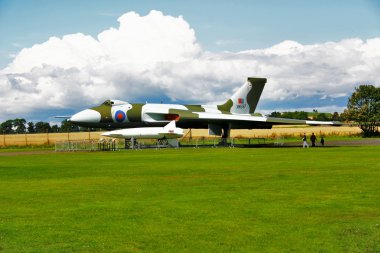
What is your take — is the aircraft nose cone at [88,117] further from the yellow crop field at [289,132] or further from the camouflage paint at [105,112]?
the yellow crop field at [289,132]

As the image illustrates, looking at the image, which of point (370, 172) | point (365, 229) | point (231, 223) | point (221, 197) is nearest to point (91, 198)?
point (221, 197)

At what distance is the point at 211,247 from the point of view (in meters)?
8.73

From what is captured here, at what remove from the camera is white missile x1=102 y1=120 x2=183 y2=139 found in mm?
48875

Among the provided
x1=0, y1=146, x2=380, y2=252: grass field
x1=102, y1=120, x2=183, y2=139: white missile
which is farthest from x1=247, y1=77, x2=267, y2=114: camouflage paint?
x1=0, y1=146, x2=380, y2=252: grass field

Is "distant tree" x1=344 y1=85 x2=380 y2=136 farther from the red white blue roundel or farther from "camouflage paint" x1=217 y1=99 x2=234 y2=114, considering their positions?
the red white blue roundel

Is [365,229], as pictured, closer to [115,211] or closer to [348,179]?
[115,211]

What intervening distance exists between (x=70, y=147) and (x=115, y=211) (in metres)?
39.3

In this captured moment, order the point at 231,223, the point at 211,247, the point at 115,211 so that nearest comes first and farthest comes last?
1. the point at 211,247
2. the point at 231,223
3. the point at 115,211

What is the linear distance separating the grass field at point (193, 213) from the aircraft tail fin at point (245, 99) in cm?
3753

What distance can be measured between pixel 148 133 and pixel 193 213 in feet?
124

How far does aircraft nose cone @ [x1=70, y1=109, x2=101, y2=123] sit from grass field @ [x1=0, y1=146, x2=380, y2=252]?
103ft

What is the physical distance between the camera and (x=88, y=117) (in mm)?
51000

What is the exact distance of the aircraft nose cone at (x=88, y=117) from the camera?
5102 centimetres

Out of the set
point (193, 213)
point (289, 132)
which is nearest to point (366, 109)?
point (289, 132)
